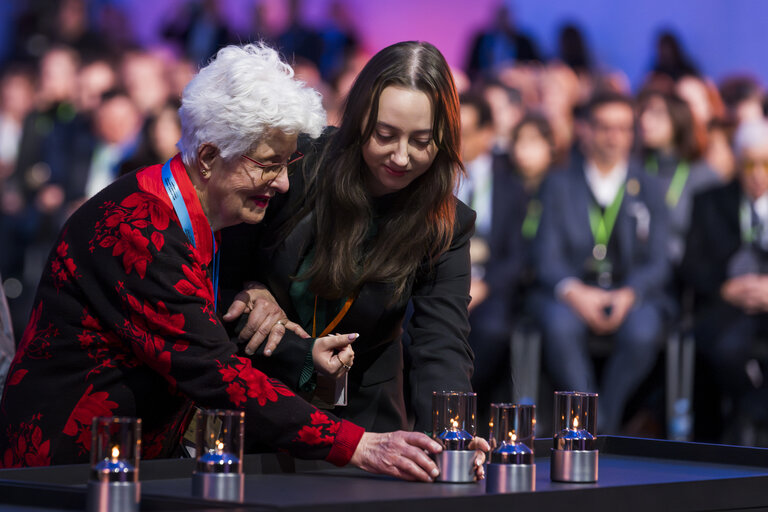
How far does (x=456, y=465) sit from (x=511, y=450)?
105 millimetres

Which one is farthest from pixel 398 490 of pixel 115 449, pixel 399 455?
pixel 115 449

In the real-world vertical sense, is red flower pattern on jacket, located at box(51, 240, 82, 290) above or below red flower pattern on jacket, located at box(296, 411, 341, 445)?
above

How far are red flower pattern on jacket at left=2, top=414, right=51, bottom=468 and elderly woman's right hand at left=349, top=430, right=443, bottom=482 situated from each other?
1.63 feet

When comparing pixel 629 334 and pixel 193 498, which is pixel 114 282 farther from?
pixel 629 334

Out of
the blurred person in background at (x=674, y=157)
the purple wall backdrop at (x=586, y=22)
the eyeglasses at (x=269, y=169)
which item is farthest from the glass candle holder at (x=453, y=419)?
the purple wall backdrop at (x=586, y=22)

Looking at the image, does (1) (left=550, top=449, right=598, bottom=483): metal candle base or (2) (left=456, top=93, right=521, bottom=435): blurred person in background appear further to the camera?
(2) (left=456, top=93, right=521, bottom=435): blurred person in background

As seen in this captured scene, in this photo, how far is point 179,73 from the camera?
20.2 ft

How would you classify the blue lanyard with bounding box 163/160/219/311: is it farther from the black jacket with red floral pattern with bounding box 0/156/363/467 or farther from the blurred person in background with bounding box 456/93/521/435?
the blurred person in background with bounding box 456/93/521/435

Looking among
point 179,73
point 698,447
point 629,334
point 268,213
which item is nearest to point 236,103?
point 268,213

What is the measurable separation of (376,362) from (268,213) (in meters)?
0.41

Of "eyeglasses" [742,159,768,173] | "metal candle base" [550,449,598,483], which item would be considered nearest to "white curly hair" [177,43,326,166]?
"metal candle base" [550,449,598,483]

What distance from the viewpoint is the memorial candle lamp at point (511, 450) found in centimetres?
169

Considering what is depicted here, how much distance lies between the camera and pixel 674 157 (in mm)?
5750

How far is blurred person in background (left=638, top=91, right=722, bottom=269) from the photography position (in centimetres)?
565
